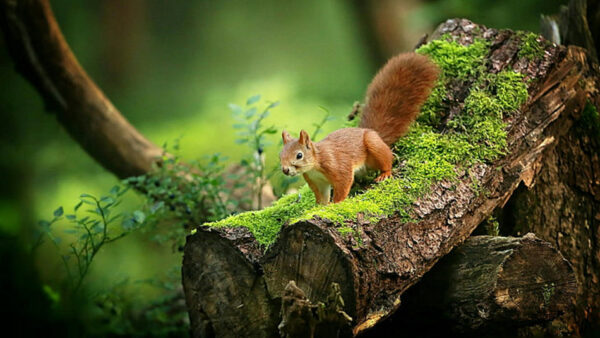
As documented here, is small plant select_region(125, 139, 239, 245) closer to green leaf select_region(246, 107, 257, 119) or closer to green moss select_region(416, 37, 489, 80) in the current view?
green leaf select_region(246, 107, 257, 119)

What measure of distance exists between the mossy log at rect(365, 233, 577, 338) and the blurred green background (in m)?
1.31

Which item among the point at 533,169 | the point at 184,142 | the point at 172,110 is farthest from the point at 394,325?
the point at 172,110

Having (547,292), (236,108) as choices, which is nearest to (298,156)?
(547,292)

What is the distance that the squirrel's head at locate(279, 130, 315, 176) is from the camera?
187 cm

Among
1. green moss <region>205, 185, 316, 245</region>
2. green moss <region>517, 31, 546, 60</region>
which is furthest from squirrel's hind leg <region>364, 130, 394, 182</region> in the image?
green moss <region>517, 31, 546, 60</region>

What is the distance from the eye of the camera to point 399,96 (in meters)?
2.25

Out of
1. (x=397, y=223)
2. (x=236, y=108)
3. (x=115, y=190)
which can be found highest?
(x=236, y=108)

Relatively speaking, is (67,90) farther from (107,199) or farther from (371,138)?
(371,138)

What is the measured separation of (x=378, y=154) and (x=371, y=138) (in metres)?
0.06

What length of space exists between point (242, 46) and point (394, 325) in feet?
19.0

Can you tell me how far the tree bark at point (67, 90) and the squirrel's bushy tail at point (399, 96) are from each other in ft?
5.40

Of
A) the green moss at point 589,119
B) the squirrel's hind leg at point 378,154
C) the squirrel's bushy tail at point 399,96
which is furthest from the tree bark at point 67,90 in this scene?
the green moss at point 589,119

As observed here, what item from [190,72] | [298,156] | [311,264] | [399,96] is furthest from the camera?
[190,72]

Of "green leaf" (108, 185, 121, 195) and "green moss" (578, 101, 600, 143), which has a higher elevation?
"green moss" (578, 101, 600, 143)
